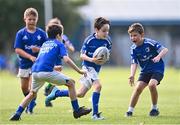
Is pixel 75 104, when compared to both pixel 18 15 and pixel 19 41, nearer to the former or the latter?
pixel 19 41

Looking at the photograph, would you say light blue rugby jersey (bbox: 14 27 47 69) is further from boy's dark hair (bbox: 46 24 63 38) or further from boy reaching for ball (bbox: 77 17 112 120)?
boy's dark hair (bbox: 46 24 63 38)

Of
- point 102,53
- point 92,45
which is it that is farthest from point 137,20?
point 102,53

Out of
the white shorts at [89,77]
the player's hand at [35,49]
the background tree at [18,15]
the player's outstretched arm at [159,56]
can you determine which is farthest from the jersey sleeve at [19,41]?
the background tree at [18,15]

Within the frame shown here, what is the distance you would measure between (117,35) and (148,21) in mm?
4030

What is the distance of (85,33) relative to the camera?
80.9 metres

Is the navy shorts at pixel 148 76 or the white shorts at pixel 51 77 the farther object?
the navy shorts at pixel 148 76

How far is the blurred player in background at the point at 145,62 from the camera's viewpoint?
1559 cm

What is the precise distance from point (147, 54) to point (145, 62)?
0.23 meters

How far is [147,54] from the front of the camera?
15.8 m

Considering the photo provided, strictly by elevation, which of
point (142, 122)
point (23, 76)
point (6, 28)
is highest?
point (6, 28)

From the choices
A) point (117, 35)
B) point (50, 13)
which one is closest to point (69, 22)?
point (50, 13)

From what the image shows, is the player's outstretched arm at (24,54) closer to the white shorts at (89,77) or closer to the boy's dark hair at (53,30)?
the white shorts at (89,77)

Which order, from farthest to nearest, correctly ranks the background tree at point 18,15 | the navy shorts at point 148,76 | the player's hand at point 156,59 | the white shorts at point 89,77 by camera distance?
1. the background tree at point 18,15
2. the navy shorts at point 148,76
3. the white shorts at point 89,77
4. the player's hand at point 156,59

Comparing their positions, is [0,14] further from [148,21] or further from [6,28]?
[148,21]
